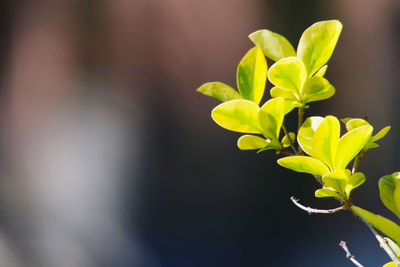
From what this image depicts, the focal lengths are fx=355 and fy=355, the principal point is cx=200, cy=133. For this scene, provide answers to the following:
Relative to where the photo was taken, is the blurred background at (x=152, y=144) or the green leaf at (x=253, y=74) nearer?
the green leaf at (x=253, y=74)

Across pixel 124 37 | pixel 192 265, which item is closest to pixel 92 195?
pixel 192 265

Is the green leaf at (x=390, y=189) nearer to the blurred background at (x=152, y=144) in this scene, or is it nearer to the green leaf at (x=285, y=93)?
the green leaf at (x=285, y=93)

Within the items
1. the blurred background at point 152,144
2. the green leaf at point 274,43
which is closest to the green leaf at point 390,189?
the green leaf at point 274,43

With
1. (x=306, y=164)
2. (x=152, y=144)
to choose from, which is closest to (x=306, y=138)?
(x=306, y=164)

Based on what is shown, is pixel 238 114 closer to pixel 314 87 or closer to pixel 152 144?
pixel 314 87

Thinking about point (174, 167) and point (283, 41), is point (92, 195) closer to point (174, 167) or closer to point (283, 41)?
point (174, 167)
